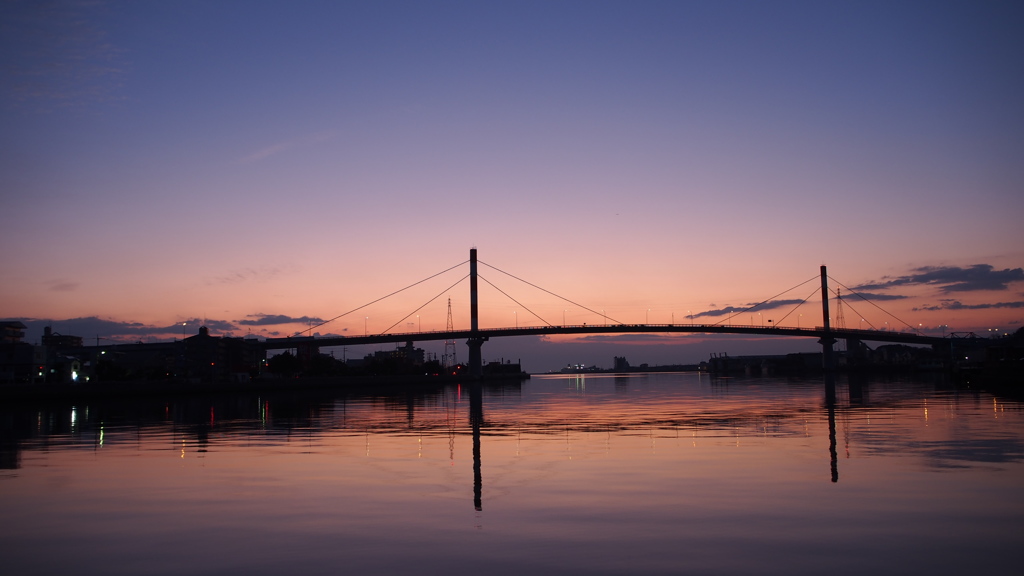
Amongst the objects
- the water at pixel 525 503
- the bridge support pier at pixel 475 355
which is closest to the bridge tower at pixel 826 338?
the bridge support pier at pixel 475 355

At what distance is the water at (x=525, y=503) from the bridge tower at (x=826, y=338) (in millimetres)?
100650

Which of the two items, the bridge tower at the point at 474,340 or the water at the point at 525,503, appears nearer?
the water at the point at 525,503

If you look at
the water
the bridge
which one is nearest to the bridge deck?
the bridge

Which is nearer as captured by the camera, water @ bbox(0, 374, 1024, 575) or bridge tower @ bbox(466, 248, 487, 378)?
water @ bbox(0, 374, 1024, 575)

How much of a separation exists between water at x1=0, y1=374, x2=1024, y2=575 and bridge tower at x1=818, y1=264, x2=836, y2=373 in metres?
101

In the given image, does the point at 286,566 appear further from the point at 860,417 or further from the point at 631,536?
the point at 860,417

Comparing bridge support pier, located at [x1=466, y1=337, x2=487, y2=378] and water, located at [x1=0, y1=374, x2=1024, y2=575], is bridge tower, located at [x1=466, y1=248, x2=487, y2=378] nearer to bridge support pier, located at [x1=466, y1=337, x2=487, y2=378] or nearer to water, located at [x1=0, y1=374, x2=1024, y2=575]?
bridge support pier, located at [x1=466, y1=337, x2=487, y2=378]

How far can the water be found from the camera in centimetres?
791

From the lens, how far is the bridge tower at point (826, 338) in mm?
115644

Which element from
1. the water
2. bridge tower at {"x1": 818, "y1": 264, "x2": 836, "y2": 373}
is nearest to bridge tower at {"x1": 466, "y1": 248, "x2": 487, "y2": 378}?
bridge tower at {"x1": 818, "y1": 264, "x2": 836, "y2": 373}

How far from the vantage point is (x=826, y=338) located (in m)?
121

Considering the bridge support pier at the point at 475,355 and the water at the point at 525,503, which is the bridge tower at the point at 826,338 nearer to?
the bridge support pier at the point at 475,355

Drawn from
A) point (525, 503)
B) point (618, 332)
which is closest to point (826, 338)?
point (618, 332)

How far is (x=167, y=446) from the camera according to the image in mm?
19203
